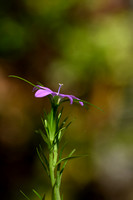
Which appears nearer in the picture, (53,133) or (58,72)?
(53,133)

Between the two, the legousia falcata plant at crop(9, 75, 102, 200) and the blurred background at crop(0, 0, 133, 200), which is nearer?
the legousia falcata plant at crop(9, 75, 102, 200)

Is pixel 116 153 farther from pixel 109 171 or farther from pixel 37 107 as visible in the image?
pixel 37 107

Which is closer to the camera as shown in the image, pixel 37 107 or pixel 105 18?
pixel 37 107

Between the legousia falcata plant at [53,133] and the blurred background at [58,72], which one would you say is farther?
the blurred background at [58,72]

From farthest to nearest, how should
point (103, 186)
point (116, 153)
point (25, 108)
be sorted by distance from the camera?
1. point (116, 153)
2. point (103, 186)
3. point (25, 108)

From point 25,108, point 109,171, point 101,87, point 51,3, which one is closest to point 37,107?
point 25,108

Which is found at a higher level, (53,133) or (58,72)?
(58,72)

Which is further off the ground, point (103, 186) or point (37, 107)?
point (37, 107)

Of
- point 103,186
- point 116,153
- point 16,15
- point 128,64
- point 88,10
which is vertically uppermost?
point 88,10
